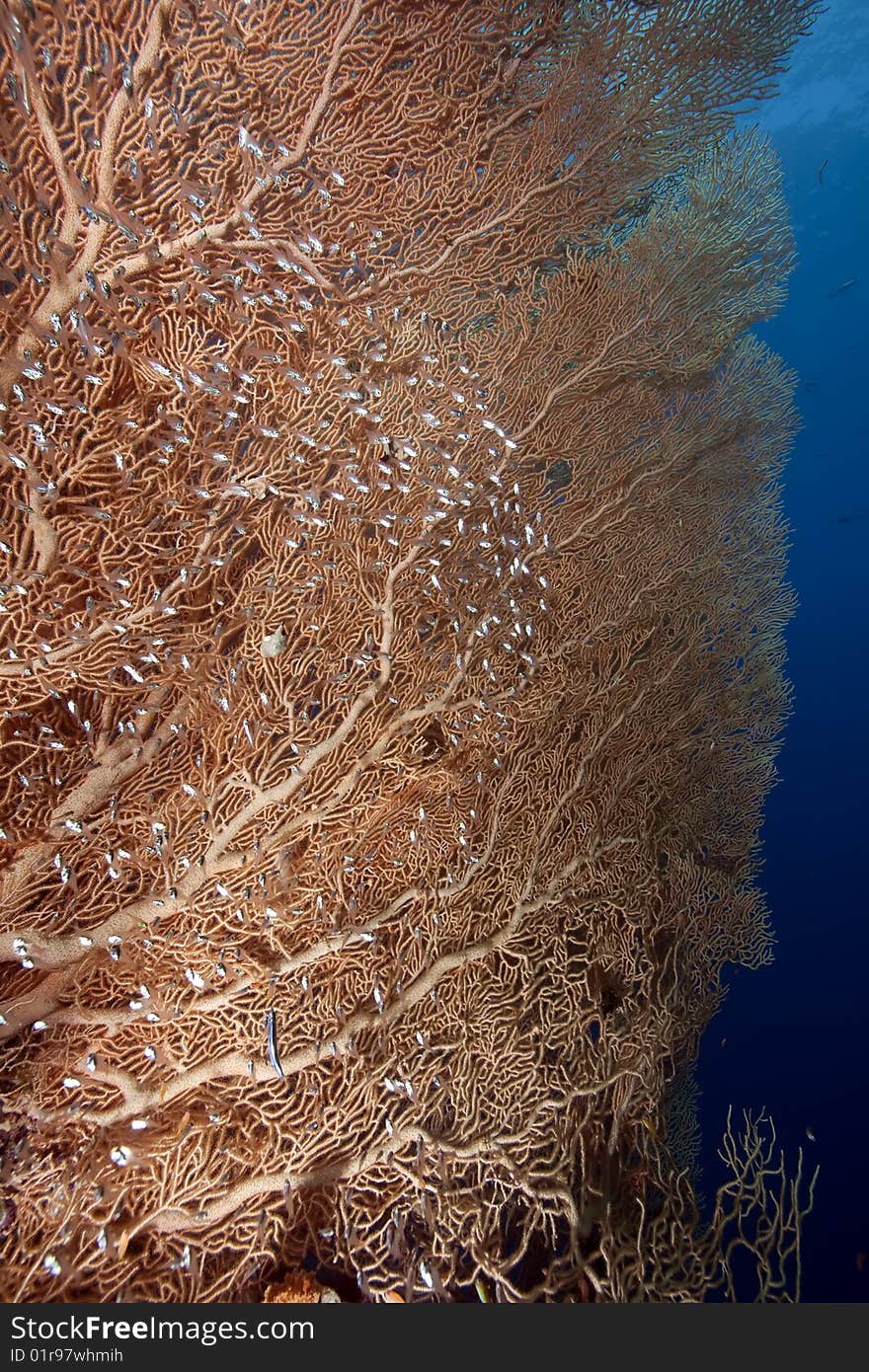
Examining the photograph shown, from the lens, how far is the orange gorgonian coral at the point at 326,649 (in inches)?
120

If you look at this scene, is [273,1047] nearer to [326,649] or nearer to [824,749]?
[326,649]

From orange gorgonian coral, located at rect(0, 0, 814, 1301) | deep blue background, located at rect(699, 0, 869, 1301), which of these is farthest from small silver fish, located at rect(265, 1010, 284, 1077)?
deep blue background, located at rect(699, 0, 869, 1301)

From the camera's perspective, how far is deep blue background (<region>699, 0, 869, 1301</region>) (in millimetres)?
22422

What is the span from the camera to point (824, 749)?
107 ft

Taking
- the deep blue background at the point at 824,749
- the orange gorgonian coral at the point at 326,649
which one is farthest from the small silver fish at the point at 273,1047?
the deep blue background at the point at 824,749

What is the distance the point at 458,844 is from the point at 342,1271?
7.40ft

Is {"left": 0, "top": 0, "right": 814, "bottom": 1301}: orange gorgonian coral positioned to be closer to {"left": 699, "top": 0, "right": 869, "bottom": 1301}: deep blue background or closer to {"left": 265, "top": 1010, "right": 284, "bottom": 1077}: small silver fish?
{"left": 265, "top": 1010, "right": 284, "bottom": 1077}: small silver fish

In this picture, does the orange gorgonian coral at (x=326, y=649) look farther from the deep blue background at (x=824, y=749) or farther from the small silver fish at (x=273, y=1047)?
the deep blue background at (x=824, y=749)

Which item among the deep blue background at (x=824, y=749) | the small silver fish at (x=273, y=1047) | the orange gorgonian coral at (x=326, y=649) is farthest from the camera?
the deep blue background at (x=824, y=749)

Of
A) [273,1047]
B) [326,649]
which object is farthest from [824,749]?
[273,1047]

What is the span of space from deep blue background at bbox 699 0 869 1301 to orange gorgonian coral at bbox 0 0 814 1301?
19.8 meters

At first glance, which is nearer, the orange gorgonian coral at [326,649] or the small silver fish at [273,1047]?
the small silver fish at [273,1047]

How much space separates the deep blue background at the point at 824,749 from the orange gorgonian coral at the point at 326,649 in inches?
781

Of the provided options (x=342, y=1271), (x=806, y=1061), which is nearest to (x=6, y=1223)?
(x=342, y=1271)
